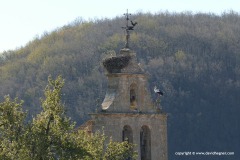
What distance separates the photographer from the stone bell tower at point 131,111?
40.8m

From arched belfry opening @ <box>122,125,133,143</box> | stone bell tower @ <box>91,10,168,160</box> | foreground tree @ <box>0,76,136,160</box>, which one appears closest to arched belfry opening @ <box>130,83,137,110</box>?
stone bell tower @ <box>91,10,168,160</box>

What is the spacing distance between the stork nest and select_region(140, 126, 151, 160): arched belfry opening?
255cm

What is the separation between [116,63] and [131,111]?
194cm

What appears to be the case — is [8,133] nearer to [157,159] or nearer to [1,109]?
[1,109]

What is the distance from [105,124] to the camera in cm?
4041

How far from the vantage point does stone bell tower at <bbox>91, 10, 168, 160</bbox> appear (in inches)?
1604

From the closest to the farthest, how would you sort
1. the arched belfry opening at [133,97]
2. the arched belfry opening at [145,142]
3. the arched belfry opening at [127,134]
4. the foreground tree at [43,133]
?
the foreground tree at [43,133]
the arched belfry opening at [127,134]
the arched belfry opening at [133,97]
the arched belfry opening at [145,142]

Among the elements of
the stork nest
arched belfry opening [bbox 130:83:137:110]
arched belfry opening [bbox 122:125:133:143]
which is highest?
the stork nest

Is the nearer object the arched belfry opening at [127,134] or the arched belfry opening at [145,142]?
the arched belfry opening at [127,134]

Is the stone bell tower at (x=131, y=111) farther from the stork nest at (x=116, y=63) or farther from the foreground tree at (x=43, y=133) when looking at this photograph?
the foreground tree at (x=43, y=133)

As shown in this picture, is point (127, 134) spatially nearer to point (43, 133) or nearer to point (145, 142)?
point (145, 142)

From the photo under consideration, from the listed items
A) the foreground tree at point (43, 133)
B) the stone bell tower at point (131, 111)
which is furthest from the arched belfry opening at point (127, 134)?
the foreground tree at point (43, 133)

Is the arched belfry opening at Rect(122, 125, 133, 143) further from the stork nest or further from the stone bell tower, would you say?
the stork nest

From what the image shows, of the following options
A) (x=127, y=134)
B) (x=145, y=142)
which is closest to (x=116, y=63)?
(x=127, y=134)
